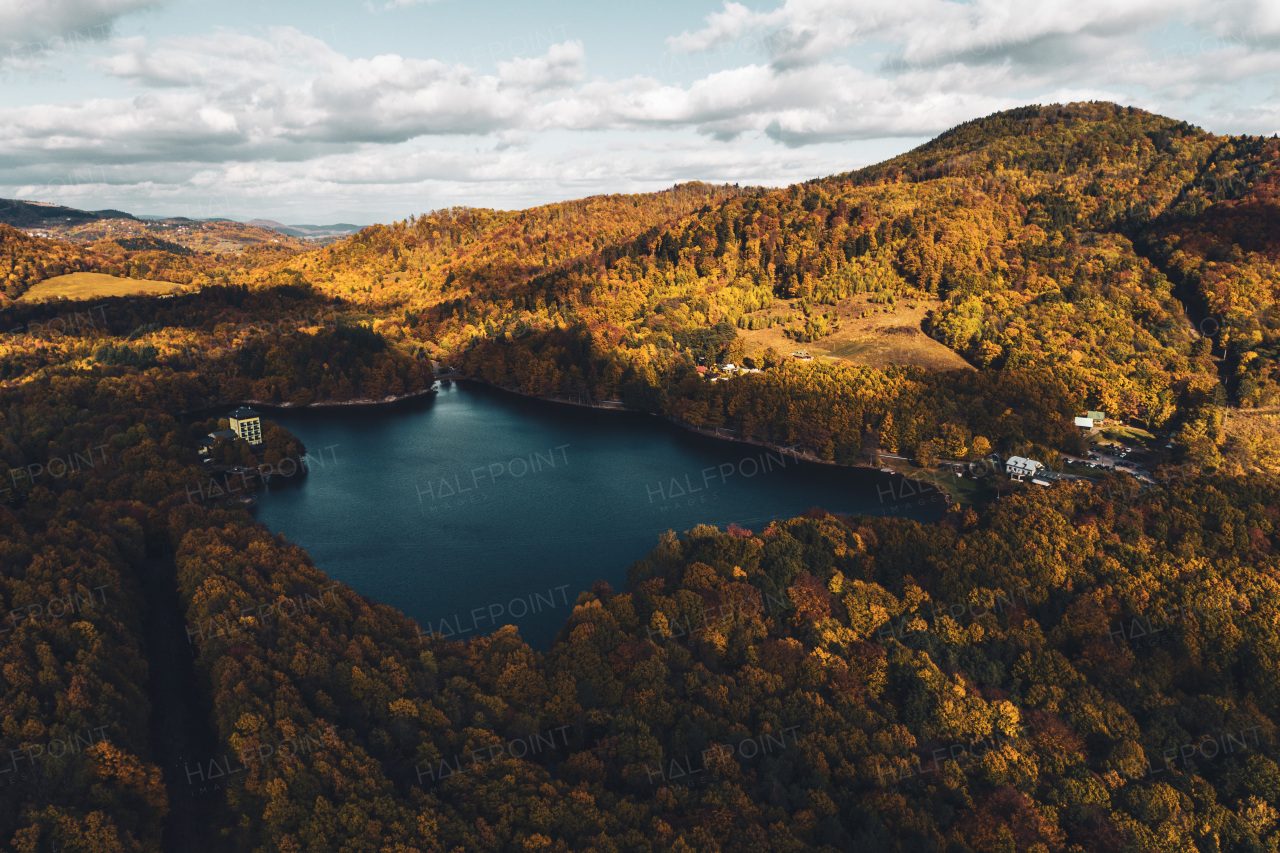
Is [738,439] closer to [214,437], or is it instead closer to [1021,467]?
[1021,467]

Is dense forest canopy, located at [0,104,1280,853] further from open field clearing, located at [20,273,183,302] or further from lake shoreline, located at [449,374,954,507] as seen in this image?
open field clearing, located at [20,273,183,302]

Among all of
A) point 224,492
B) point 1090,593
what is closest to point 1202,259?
point 1090,593

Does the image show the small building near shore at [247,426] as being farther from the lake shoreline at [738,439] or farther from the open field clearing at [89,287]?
the open field clearing at [89,287]

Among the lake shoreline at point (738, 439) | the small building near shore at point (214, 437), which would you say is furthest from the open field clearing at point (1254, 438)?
the small building near shore at point (214, 437)

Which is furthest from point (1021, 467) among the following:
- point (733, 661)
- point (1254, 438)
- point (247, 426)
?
point (247, 426)

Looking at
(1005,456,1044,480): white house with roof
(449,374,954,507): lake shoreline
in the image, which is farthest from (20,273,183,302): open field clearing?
(1005,456,1044,480): white house with roof
